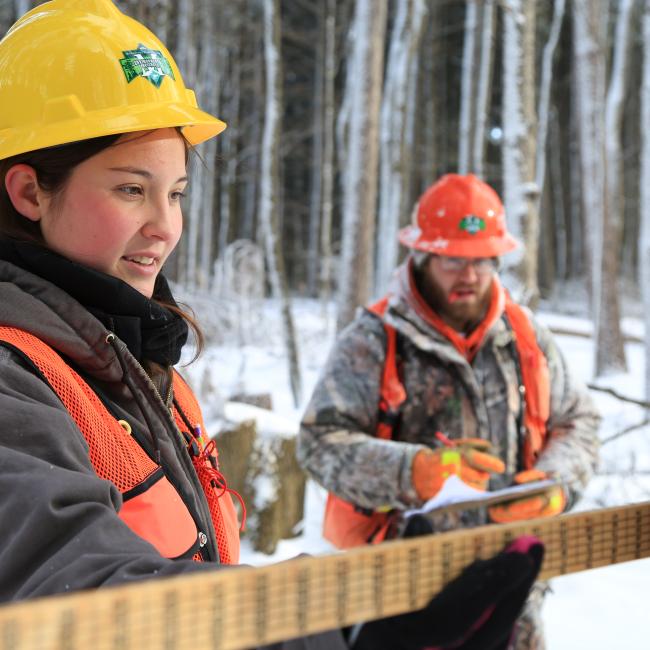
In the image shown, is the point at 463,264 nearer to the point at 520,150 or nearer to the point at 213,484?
the point at 213,484

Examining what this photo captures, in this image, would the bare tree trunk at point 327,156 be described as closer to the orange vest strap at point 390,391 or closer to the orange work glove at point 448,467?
the orange vest strap at point 390,391

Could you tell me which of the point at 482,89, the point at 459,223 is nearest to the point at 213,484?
the point at 459,223

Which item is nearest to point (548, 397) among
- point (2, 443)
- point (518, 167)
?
point (2, 443)

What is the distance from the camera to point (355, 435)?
2.79 meters

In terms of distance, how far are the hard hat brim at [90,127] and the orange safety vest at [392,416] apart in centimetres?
162

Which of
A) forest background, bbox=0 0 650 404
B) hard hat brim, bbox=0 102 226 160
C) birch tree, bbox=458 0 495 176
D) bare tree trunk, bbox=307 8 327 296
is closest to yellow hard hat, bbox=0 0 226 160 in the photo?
hard hat brim, bbox=0 102 226 160

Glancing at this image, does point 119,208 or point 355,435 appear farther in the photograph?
point 355,435

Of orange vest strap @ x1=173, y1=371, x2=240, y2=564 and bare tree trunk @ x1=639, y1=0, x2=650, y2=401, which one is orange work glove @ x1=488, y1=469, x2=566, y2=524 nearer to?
orange vest strap @ x1=173, y1=371, x2=240, y2=564

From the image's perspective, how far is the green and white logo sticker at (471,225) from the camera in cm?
302

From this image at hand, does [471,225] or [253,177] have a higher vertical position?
[471,225]

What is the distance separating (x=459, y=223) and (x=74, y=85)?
6.37ft

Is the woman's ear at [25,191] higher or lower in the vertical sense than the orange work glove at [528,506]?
higher

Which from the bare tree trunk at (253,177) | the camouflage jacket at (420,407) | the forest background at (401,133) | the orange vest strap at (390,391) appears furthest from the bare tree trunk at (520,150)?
the bare tree trunk at (253,177)

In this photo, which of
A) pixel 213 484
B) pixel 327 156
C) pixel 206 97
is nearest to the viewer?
pixel 213 484
